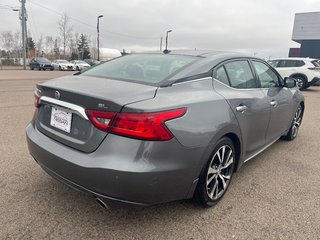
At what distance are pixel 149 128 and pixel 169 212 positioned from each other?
1.05 m

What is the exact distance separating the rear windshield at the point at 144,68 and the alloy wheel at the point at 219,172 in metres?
0.90

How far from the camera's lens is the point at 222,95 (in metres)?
2.73

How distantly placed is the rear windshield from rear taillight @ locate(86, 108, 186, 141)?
52 centimetres

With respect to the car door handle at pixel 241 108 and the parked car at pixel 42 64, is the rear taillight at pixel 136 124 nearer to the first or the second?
the car door handle at pixel 241 108

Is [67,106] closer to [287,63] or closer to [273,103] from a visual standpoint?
[273,103]

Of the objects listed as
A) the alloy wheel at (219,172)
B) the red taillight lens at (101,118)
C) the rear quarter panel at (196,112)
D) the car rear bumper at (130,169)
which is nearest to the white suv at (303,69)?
the alloy wheel at (219,172)

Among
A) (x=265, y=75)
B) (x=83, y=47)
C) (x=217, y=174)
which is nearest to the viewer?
(x=217, y=174)

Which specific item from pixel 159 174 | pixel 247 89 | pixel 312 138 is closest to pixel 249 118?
pixel 247 89

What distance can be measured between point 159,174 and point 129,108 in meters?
0.54

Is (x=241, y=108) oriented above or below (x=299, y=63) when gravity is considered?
below

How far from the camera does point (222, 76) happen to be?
116 inches

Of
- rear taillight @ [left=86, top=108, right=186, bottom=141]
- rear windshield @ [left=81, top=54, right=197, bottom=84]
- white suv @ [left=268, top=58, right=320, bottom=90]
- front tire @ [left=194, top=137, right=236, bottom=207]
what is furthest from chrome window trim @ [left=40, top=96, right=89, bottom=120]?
white suv @ [left=268, top=58, right=320, bottom=90]

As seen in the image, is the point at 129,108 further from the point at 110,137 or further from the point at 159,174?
the point at 159,174

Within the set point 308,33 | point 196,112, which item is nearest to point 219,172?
point 196,112
